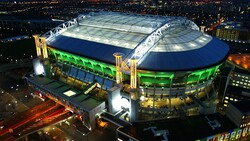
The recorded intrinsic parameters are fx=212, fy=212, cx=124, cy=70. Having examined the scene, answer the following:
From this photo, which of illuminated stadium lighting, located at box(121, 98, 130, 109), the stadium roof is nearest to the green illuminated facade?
the stadium roof

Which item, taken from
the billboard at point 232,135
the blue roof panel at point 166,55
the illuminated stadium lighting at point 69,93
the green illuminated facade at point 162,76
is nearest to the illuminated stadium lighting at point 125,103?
the green illuminated facade at point 162,76

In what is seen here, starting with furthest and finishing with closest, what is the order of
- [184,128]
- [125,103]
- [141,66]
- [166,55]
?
[125,103] < [166,55] < [141,66] < [184,128]

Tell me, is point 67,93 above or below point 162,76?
below

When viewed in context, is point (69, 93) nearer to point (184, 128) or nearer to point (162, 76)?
point (162, 76)

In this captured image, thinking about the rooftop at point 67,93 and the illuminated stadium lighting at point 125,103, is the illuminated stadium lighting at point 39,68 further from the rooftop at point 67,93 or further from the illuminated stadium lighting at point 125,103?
the illuminated stadium lighting at point 125,103

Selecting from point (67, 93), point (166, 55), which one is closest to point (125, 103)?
point (166, 55)

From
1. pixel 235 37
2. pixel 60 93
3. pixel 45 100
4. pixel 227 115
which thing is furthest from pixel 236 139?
pixel 235 37

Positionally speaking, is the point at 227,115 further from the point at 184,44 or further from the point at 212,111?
the point at 184,44

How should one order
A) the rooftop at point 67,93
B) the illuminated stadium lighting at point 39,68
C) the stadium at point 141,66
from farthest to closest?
the illuminated stadium lighting at point 39,68
the rooftop at point 67,93
the stadium at point 141,66
